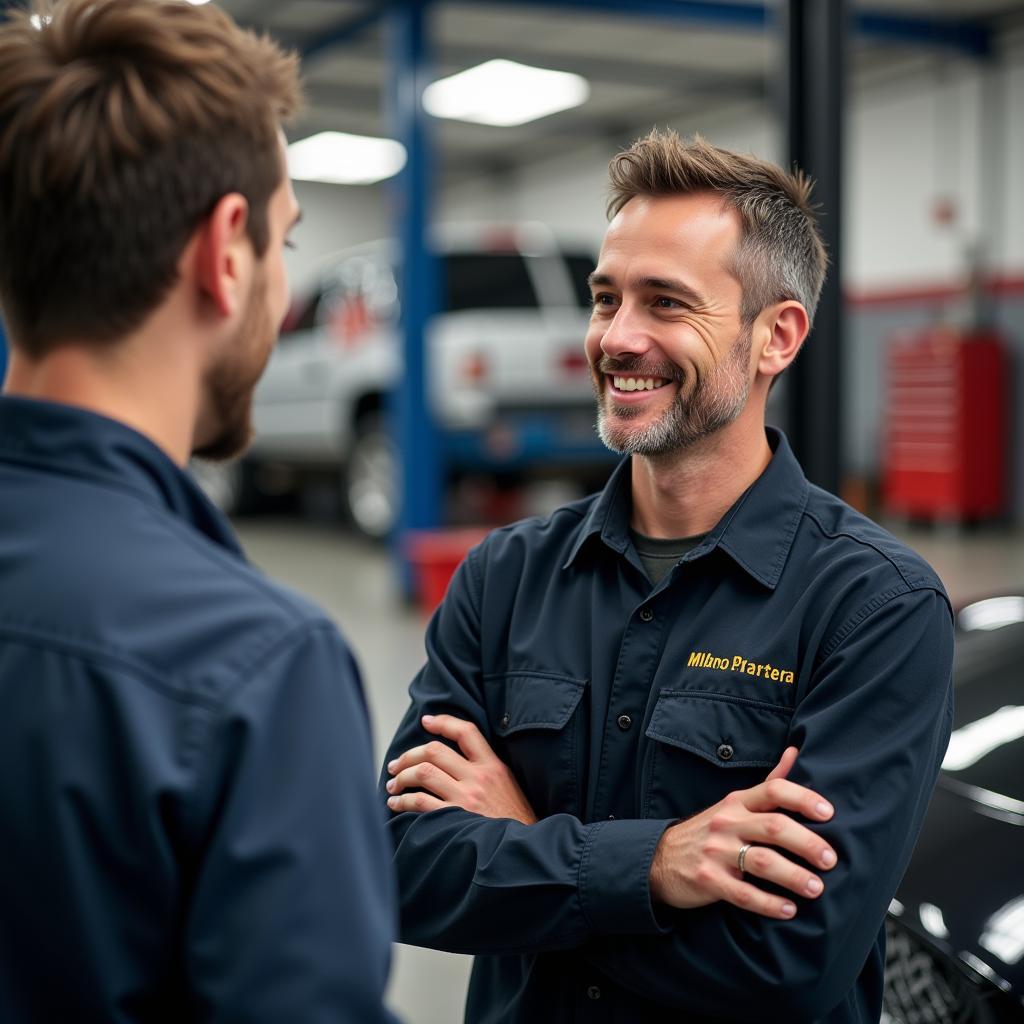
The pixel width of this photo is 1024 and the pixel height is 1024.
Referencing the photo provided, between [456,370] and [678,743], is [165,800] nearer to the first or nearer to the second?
[678,743]

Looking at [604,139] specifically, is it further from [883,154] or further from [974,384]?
[974,384]

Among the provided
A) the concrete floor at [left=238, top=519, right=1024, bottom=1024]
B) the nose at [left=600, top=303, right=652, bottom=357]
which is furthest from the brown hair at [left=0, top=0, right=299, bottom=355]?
the concrete floor at [left=238, top=519, right=1024, bottom=1024]

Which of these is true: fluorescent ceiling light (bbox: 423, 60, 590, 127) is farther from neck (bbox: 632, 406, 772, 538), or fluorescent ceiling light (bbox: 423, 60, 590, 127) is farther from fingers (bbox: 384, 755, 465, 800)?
fingers (bbox: 384, 755, 465, 800)

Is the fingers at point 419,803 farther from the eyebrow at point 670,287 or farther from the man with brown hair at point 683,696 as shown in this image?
the eyebrow at point 670,287

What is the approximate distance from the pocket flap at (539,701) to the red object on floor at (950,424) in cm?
893

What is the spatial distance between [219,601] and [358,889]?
0.21 metres

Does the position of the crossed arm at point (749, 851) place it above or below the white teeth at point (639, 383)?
below

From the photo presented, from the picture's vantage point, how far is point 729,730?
4.73 feet

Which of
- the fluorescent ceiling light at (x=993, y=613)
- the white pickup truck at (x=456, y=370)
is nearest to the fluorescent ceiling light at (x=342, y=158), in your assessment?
the white pickup truck at (x=456, y=370)

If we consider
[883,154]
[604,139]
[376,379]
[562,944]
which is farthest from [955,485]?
[562,944]

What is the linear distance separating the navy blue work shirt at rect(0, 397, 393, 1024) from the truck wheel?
274 inches

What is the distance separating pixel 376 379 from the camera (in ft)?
26.4

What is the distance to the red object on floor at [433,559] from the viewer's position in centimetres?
614

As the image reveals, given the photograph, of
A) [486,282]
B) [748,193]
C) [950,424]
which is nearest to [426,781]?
[748,193]
